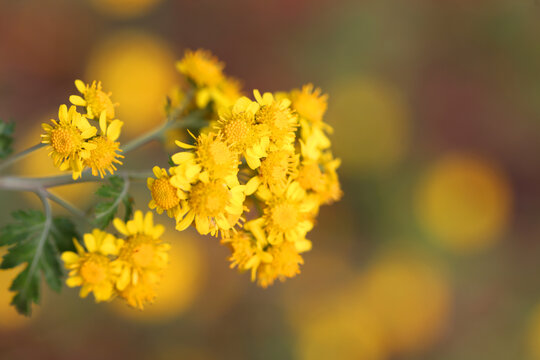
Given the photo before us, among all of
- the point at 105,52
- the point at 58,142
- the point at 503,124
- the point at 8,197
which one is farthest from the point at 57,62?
the point at 503,124

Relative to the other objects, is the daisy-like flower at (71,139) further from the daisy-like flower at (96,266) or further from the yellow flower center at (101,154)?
the daisy-like flower at (96,266)

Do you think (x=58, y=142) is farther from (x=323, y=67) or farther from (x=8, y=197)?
(x=323, y=67)

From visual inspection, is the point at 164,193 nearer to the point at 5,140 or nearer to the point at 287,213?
the point at 287,213

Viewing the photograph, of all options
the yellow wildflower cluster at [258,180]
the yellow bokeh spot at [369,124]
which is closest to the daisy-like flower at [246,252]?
the yellow wildflower cluster at [258,180]

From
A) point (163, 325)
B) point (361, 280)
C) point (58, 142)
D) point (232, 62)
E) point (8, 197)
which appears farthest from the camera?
point (232, 62)

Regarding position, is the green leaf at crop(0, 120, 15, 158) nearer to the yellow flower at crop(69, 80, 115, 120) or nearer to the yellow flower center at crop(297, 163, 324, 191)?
the yellow flower at crop(69, 80, 115, 120)
